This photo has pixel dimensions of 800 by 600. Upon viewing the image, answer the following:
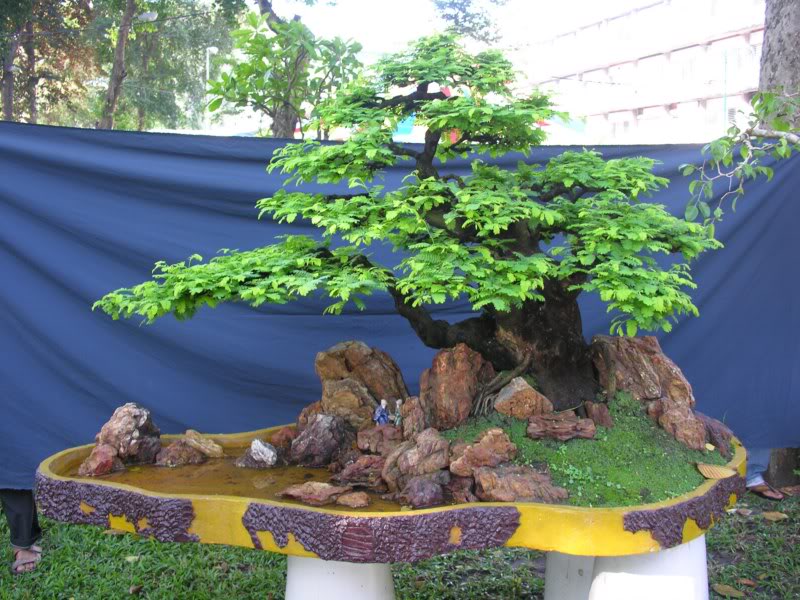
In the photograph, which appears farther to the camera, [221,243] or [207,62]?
[207,62]

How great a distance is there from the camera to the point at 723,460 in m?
2.01

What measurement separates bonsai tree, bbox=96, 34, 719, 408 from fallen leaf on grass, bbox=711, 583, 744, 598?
115 cm

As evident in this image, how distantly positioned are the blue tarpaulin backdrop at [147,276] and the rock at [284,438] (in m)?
0.77

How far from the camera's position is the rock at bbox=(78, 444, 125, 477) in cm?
202

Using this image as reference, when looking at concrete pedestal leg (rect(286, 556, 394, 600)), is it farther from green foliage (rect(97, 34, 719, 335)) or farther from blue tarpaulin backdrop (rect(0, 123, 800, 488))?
blue tarpaulin backdrop (rect(0, 123, 800, 488))

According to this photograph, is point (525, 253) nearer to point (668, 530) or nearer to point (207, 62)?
point (668, 530)

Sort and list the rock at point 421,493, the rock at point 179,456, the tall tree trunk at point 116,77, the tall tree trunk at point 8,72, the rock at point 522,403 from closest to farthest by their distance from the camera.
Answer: the rock at point 421,493 → the rock at point 522,403 → the rock at point 179,456 → the tall tree trunk at point 116,77 → the tall tree trunk at point 8,72

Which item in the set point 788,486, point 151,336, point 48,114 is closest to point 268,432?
point 151,336

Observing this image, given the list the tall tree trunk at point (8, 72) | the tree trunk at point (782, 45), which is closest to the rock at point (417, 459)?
the tree trunk at point (782, 45)

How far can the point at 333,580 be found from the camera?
75.4 inches

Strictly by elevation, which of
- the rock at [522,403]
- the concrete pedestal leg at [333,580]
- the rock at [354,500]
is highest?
the rock at [522,403]

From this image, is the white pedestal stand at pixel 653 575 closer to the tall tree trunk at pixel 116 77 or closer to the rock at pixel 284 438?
the rock at pixel 284 438

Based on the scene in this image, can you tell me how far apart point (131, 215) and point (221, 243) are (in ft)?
1.14

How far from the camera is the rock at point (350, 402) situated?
7.22ft
